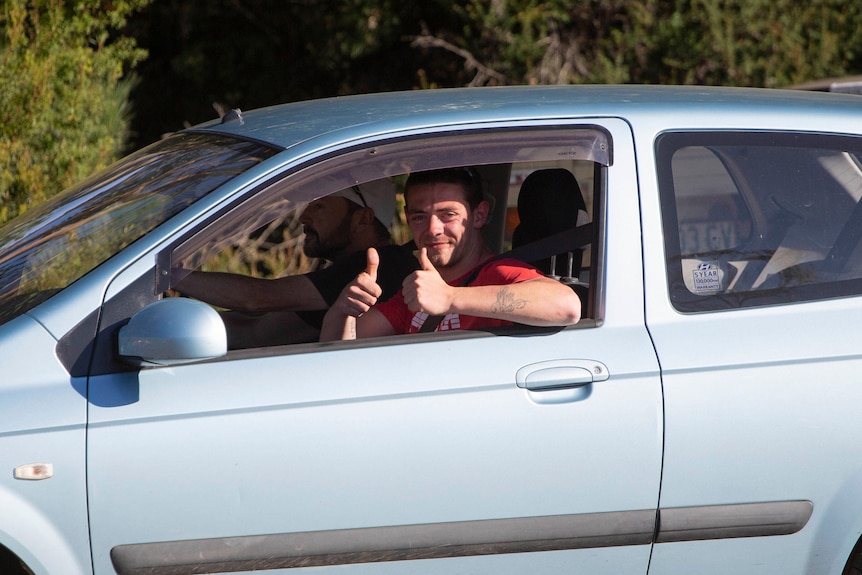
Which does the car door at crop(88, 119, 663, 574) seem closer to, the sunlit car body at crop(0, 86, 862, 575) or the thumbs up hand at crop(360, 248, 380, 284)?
the sunlit car body at crop(0, 86, 862, 575)

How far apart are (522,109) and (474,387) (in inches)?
32.2

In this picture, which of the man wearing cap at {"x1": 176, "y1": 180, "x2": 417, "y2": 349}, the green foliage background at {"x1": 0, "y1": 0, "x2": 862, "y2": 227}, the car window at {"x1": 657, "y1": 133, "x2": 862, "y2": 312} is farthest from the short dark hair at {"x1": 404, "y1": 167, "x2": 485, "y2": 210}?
the green foliage background at {"x1": 0, "y1": 0, "x2": 862, "y2": 227}

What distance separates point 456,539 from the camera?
2.53 meters

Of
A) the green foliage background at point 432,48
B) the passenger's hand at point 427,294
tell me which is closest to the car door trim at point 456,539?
the passenger's hand at point 427,294

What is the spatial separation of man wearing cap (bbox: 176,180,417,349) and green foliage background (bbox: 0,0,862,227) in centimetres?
272

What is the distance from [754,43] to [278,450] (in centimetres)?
782

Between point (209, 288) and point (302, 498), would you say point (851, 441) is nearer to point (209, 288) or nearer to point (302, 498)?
point (302, 498)

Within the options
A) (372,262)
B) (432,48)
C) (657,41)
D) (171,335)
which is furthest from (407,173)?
(432,48)

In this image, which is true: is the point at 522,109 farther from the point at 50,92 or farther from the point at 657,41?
the point at 657,41

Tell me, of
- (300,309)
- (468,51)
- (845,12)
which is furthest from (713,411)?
(845,12)

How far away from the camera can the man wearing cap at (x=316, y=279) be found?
136 inches

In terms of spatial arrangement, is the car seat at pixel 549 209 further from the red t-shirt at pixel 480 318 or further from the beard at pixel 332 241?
the beard at pixel 332 241

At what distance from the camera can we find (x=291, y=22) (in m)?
10.1

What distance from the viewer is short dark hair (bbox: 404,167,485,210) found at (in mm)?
3146
